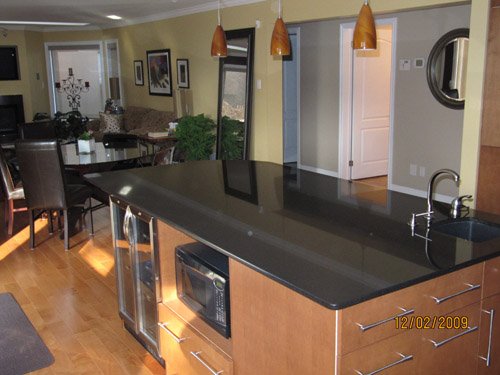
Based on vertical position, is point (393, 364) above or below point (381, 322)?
below

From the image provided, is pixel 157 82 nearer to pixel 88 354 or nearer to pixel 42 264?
pixel 42 264

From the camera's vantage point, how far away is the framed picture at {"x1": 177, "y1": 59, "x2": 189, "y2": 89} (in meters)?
8.75

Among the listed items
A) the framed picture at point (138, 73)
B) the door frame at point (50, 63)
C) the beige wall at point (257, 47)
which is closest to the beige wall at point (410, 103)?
the beige wall at point (257, 47)

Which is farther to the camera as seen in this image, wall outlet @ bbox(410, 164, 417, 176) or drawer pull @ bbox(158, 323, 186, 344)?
wall outlet @ bbox(410, 164, 417, 176)

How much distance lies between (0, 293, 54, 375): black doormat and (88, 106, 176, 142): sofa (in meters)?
5.80

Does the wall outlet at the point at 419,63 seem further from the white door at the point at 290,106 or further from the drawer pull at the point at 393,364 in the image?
the drawer pull at the point at 393,364

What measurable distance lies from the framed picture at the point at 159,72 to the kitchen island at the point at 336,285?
6.91 meters

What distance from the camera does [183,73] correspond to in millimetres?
8859

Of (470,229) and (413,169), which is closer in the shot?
(470,229)

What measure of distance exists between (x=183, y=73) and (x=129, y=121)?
1.73m

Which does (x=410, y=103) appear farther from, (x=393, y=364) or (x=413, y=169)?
(x=393, y=364)

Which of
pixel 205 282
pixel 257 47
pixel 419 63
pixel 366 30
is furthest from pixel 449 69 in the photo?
pixel 205 282
